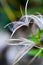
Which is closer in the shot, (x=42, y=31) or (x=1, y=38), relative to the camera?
(x=42, y=31)

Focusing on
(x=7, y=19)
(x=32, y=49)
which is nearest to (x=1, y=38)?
(x=7, y=19)

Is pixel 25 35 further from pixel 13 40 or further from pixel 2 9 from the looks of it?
pixel 2 9

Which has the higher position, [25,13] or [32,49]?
[25,13]

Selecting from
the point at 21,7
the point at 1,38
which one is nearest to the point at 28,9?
the point at 21,7

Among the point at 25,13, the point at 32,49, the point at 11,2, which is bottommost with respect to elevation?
the point at 32,49

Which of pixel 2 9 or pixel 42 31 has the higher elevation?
pixel 2 9

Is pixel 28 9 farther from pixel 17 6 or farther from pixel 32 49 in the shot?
pixel 32 49

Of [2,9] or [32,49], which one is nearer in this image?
[32,49]
